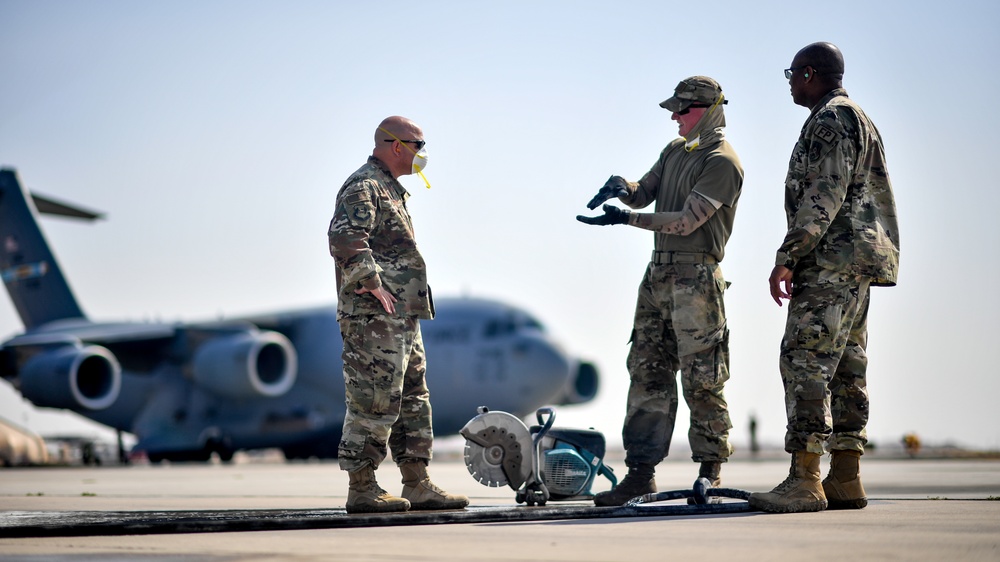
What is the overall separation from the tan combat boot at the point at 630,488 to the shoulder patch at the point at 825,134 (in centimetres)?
167

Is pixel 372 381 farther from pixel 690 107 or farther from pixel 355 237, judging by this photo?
pixel 690 107

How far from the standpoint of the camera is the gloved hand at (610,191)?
17.6ft

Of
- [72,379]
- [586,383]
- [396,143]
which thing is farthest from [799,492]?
[72,379]

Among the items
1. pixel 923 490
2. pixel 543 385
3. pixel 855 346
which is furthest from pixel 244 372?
pixel 855 346

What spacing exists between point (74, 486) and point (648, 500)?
6.66m

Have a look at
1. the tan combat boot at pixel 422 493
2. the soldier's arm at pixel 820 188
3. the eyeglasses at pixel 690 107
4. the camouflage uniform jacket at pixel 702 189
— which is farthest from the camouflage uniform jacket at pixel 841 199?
the tan combat boot at pixel 422 493

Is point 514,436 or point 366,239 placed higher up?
point 366,239

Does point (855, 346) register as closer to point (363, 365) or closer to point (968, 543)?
point (968, 543)

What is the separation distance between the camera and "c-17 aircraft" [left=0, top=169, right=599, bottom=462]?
20.2 metres

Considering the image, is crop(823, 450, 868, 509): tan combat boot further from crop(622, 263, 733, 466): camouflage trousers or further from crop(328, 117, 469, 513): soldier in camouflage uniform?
crop(328, 117, 469, 513): soldier in camouflage uniform

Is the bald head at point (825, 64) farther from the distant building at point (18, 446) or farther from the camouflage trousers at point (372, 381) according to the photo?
the distant building at point (18, 446)

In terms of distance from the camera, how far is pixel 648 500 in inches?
206

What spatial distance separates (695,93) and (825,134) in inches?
30.6

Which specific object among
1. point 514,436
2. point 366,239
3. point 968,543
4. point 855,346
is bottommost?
point 968,543
